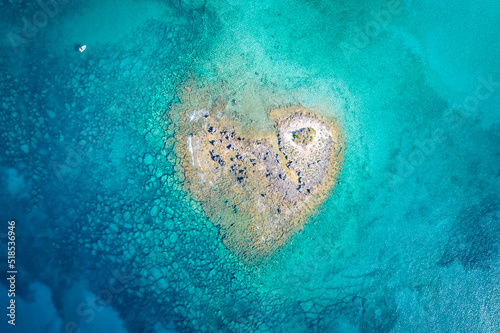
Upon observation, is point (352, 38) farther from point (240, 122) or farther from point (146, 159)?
point (146, 159)

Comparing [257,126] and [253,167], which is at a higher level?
[257,126]

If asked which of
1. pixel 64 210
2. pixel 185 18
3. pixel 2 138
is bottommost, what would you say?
pixel 64 210

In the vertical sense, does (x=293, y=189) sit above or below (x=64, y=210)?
below

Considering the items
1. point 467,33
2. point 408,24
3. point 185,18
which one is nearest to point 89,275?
point 185,18

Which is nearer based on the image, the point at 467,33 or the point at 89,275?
the point at 89,275
